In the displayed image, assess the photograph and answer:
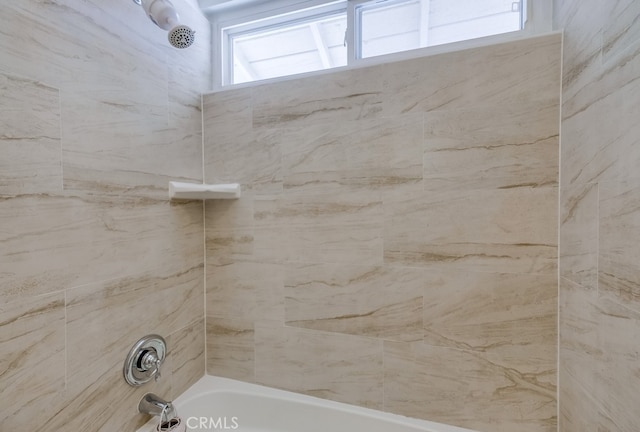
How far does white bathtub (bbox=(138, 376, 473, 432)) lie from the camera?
1288 mm

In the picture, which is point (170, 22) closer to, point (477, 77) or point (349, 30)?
point (349, 30)

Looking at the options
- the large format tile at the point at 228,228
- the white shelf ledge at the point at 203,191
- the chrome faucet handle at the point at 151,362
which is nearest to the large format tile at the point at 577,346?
the large format tile at the point at 228,228

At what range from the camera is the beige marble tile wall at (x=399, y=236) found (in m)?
1.11

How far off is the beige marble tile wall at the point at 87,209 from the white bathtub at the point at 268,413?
0.43 ft

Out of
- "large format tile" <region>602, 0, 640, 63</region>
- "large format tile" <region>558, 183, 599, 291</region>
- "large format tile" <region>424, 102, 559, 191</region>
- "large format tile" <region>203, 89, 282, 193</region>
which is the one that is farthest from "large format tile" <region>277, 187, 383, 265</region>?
"large format tile" <region>602, 0, 640, 63</region>

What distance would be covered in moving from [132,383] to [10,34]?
118 centimetres

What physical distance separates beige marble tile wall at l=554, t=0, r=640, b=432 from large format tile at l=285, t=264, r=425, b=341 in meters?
0.50

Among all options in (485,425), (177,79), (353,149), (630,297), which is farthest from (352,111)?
(485,425)

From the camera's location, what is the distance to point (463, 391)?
1205 millimetres

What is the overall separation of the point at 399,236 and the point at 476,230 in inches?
11.3

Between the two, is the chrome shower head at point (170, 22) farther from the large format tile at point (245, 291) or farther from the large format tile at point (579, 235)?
the large format tile at point (579, 235)

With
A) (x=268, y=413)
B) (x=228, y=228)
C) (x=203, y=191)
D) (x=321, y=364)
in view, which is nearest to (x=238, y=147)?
(x=203, y=191)

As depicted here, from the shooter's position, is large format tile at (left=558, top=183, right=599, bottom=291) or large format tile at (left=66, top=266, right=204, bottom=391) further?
large format tile at (left=66, top=266, right=204, bottom=391)

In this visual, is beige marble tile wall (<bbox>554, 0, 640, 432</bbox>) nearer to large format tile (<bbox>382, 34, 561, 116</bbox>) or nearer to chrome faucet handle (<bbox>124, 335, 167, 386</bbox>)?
large format tile (<bbox>382, 34, 561, 116</bbox>)
